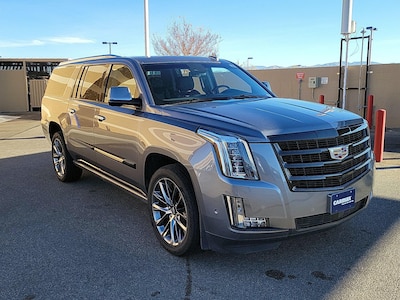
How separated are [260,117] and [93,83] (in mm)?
2914

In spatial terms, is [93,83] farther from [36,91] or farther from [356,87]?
[36,91]

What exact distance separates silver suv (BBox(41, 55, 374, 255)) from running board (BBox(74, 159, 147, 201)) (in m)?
0.03

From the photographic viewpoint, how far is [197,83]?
4844 mm

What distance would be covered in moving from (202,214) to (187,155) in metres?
0.52

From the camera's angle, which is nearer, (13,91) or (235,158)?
(235,158)

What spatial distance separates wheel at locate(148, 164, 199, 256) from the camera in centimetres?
360

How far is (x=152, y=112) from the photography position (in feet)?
13.7

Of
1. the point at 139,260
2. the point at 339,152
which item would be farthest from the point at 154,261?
the point at 339,152

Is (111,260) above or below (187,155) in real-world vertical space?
below

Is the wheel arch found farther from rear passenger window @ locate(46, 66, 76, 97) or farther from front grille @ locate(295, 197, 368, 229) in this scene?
front grille @ locate(295, 197, 368, 229)

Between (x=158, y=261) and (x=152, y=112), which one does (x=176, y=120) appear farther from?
(x=158, y=261)

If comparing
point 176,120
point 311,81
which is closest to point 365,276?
point 176,120

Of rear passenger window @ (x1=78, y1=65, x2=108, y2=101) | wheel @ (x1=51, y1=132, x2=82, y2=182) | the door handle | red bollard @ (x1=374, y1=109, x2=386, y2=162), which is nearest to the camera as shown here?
the door handle

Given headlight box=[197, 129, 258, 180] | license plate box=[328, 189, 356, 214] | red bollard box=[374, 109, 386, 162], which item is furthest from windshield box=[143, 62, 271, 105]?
red bollard box=[374, 109, 386, 162]
